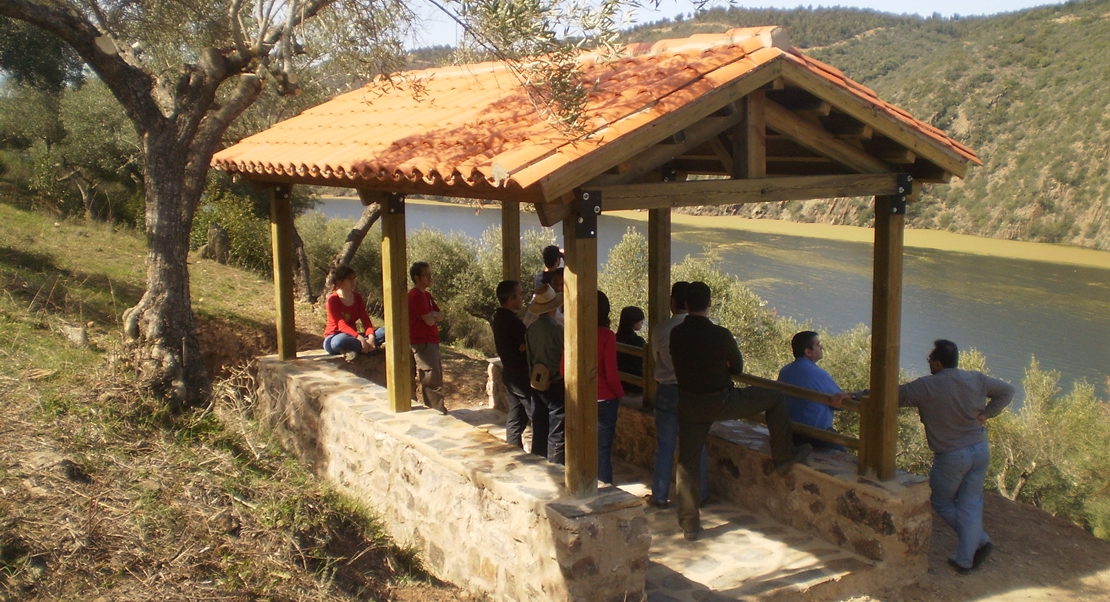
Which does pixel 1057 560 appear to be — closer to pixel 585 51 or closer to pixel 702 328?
pixel 702 328

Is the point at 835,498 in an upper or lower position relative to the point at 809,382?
lower

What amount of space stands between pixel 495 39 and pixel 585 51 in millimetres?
748

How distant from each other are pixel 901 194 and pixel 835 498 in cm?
198

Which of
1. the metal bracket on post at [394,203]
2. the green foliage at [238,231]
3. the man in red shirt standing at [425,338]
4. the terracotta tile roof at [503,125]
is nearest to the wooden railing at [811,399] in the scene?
the terracotta tile roof at [503,125]

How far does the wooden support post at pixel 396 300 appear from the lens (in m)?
5.93

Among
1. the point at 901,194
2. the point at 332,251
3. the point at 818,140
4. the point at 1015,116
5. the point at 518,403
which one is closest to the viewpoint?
the point at 818,140

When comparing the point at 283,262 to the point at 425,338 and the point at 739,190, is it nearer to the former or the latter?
the point at 425,338

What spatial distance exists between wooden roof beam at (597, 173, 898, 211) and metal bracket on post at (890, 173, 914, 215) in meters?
0.03

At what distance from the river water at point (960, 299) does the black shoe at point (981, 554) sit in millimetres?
18172

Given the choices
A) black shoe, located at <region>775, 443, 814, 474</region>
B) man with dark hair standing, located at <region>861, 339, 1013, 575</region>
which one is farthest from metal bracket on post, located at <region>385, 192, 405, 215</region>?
man with dark hair standing, located at <region>861, 339, 1013, 575</region>

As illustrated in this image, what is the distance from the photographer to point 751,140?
502cm

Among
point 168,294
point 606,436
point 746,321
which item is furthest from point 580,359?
point 746,321

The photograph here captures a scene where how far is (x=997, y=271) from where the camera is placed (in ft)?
112

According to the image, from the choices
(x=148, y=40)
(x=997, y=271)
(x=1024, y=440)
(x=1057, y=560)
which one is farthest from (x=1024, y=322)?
(x=148, y=40)
